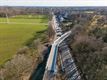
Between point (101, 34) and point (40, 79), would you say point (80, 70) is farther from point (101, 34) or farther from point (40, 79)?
point (101, 34)

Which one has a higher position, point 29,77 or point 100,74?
point 100,74

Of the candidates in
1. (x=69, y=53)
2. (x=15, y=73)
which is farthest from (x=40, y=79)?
(x=69, y=53)

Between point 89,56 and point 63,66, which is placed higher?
point 89,56

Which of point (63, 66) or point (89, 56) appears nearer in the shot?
point (89, 56)

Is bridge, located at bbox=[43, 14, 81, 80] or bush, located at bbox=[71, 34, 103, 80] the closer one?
bush, located at bbox=[71, 34, 103, 80]

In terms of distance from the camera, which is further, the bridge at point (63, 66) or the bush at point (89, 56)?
the bridge at point (63, 66)

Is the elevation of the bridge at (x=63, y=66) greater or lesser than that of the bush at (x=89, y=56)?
lesser

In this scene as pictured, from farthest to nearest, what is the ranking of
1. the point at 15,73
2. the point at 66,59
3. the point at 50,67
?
1. the point at 66,59
2. the point at 50,67
3. the point at 15,73

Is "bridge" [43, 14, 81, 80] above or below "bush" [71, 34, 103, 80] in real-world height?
below

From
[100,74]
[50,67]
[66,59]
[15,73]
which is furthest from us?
[66,59]

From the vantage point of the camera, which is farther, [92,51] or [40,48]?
[40,48]

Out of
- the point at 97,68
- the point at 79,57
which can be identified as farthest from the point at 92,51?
the point at 97,68
